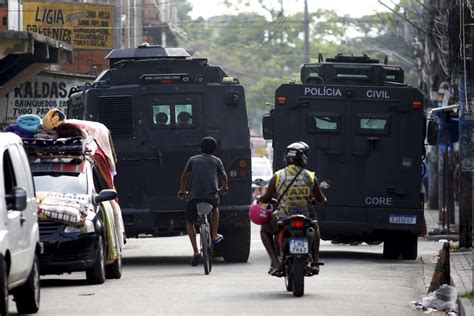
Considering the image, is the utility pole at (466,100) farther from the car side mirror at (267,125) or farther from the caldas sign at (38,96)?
the caldas sign at (38,96)

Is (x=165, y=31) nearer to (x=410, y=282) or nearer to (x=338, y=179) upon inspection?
(x=338, y=179)

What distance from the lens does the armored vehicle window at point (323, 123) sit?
22.4 metres

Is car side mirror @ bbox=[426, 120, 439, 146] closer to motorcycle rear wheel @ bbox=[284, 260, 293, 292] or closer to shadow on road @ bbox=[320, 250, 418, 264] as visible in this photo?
shadow on road @ bbox=[320, 250, 418, 264]

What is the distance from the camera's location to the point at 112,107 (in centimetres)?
2167

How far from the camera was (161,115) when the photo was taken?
71.1 ft

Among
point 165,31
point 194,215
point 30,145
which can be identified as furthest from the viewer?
point 165,31

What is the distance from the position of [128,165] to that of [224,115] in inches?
64.4

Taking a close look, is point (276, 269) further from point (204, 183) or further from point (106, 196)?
point (204, 183)

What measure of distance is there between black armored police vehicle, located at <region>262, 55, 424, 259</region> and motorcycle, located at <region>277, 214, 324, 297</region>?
6494 millimetres

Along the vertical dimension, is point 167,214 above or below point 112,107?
below

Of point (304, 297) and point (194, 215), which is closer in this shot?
point (304, 297)

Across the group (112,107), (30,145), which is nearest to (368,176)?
(112,107)

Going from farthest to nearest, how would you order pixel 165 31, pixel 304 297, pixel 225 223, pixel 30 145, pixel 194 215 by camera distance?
1. pixel 165 31
2. pixel 225 223
3. pixel 194 215
4. pixel 30 145
5. pixel 304 297

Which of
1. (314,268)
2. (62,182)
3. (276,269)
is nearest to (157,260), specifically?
(62,182)
